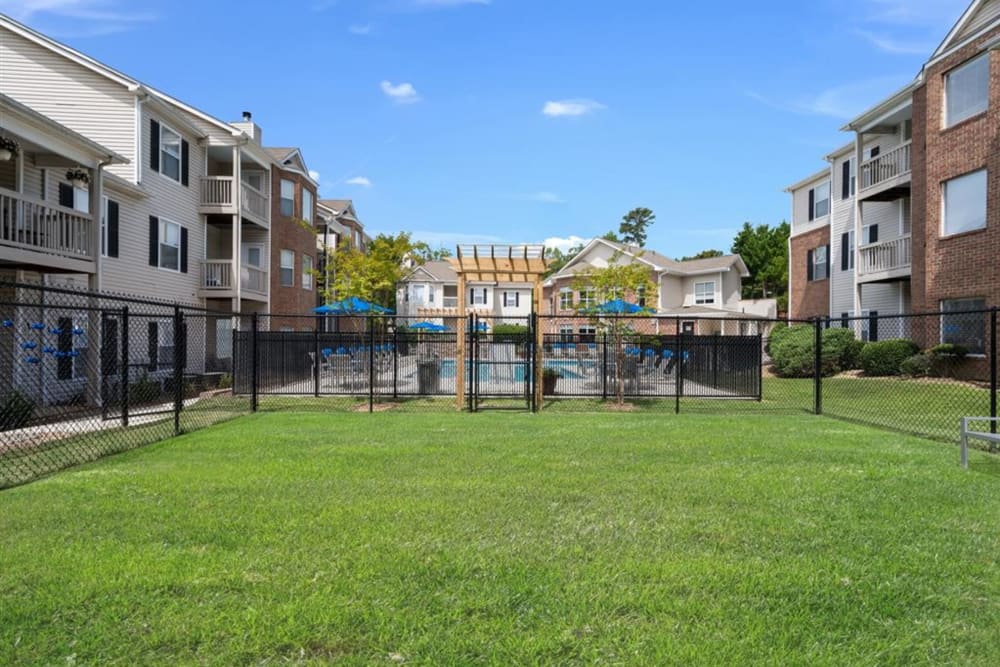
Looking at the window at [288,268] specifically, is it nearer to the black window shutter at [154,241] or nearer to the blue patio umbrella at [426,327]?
the blue patio umbrella at [426,327]

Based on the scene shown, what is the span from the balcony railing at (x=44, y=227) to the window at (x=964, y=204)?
21.2 m

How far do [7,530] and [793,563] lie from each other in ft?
18.5

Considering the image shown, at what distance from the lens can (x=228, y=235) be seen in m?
22.8

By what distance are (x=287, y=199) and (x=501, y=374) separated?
14.5m

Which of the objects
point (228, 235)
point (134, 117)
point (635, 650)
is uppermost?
point (134, 117)

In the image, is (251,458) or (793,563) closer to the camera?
(793,563)

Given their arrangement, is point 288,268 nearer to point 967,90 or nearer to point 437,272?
point 967,90

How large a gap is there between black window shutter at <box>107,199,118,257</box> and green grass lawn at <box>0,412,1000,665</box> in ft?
32.3

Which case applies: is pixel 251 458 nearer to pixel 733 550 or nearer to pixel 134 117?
pixel 733 550

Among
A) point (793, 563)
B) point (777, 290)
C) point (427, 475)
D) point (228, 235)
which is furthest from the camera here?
point (777, 290)

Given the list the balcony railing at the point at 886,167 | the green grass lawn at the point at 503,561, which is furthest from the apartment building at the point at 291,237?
the balcony railing at the point at 886,167

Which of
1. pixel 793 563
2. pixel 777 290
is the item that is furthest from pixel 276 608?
pixel 777 290

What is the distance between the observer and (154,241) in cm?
1750

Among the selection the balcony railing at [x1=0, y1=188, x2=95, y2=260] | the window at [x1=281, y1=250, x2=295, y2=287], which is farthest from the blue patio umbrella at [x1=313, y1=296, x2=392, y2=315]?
the balcony railing at [x1=0, y1=188, x2=95, y2=260]
